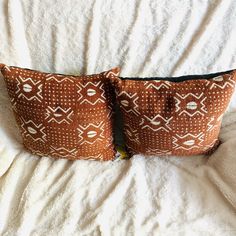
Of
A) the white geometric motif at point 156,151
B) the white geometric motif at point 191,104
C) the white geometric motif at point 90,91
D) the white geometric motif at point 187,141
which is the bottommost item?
the white geometric motif at point 156,151

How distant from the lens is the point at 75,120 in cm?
98

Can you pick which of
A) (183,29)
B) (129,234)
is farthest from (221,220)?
(183,29)

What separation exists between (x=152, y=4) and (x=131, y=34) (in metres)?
0.11

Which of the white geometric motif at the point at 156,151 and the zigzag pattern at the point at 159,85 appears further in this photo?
the white geometric motif at the point at 156,151

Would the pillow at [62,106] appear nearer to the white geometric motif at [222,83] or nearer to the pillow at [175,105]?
the pillow at [175,105]

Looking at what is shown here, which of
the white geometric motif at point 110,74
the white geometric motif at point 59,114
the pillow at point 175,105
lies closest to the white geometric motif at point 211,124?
the pillow at point 175,105

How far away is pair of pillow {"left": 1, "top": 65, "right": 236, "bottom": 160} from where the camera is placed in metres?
0.92

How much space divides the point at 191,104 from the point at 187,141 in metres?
0.14

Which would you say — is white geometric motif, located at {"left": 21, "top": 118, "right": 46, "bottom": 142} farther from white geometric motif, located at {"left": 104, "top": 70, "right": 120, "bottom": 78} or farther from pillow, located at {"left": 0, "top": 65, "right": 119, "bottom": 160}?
white geometric motif, located at {"left": 104, "top": 70, "right": 120, "bottom": 78}

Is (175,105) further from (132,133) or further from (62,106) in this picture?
(62,106)

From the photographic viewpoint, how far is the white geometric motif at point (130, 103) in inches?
36.3

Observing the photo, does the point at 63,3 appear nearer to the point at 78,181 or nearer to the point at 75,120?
the point at 75,120

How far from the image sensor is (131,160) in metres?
1.09

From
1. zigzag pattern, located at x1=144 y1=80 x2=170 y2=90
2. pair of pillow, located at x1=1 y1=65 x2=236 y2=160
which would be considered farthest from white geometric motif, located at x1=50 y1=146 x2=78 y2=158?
zigzag pattern, located at x1=144 y1=80 x2=170 y2=90
